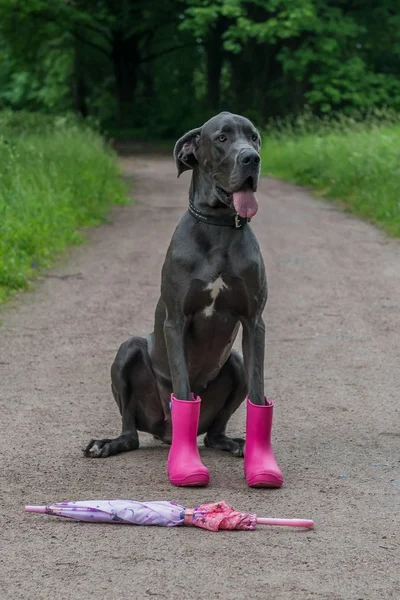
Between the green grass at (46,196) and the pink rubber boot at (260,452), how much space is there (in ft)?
16.1

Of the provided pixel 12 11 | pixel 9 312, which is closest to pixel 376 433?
pixel 9 312

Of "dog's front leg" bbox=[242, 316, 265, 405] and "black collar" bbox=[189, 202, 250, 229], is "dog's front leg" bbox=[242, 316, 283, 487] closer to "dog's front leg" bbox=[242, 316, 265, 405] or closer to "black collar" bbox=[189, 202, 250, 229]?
"dog's front leg" bbox=[242, 316, 265, 405]

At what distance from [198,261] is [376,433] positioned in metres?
1.49

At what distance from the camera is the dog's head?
15.0ft

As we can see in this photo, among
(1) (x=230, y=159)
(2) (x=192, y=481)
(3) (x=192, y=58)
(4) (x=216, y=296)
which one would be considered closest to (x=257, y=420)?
(2) (x=192, y=481)

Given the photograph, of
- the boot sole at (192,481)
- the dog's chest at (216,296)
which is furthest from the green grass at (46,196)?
the boot sole at (192,481)

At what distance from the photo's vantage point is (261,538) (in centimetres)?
388

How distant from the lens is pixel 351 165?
59.3 ft

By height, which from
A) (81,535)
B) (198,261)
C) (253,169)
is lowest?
(81,535)

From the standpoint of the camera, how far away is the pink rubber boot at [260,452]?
15.0 feet

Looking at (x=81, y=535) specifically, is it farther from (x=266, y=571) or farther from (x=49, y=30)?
(x=49, y=30)

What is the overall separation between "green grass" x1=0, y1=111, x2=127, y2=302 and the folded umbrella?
213 inches

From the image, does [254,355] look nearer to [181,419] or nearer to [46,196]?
[181,419]

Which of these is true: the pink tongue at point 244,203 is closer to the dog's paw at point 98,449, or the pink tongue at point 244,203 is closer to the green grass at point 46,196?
the dog's paw at point 98,449
